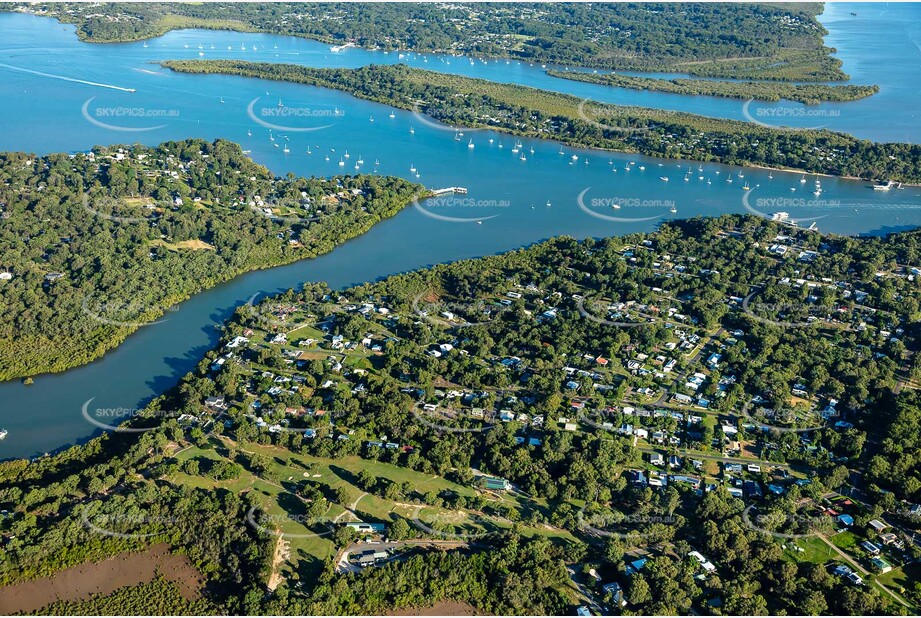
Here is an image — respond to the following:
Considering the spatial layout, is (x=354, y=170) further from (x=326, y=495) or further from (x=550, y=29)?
(x=550, y=29)

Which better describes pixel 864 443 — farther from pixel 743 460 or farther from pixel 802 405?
pixel 743 460

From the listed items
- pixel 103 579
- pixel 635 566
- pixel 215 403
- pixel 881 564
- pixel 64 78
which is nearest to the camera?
pixel 103 579

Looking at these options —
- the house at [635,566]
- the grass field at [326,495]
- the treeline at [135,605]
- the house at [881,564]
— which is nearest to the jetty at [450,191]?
the grass field at [326,495]

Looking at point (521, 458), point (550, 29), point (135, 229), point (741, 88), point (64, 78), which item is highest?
point (550, 29)

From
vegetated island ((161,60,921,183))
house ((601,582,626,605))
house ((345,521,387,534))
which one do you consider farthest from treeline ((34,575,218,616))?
vegetated island ((161,60,921,183))

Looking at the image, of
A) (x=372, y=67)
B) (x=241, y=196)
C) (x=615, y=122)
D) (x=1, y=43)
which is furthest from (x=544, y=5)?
(x=241, y=196)

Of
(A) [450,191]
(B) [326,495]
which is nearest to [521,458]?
(B) [326,495]

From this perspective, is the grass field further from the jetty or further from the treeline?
the jetty
